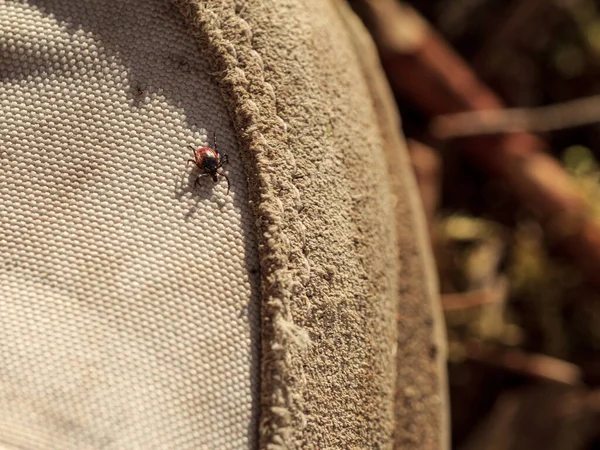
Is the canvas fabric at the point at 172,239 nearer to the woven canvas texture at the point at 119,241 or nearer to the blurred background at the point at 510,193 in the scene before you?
the woven canvas texture at the point at 119,241

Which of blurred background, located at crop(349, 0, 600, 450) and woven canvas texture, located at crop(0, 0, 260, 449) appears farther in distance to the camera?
blurred background, located at crop(349, 0, 600, 450)

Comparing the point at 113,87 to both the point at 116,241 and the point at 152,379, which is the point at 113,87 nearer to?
the point at 116,241

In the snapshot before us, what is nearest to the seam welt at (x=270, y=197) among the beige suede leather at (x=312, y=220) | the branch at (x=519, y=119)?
the beige suede leather at (x=312, y=220)

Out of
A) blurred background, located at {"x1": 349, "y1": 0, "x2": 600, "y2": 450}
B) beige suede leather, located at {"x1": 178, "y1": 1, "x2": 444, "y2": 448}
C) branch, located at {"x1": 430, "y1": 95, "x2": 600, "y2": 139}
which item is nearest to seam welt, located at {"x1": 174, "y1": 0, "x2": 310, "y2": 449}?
beige suede leather, located at {"x1": 178, "y1": 1, "x2": 444, "y2": 448}

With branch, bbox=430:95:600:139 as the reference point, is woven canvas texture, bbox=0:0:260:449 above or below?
below

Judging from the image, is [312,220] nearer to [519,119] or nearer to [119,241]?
[119,241]

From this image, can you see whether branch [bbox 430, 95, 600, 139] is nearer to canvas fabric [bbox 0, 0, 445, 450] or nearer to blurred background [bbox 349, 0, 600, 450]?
blurred background [bbox 349, 0, 600, 450]
